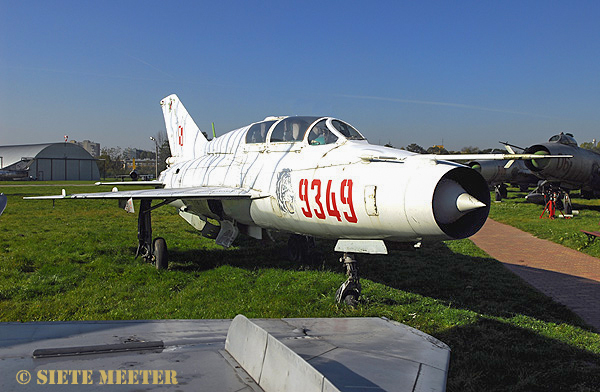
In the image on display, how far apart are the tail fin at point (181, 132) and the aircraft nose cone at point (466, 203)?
8.21 meters

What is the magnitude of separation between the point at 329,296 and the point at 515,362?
2.88 metres

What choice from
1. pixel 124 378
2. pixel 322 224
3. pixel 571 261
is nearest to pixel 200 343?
pixel 124 378

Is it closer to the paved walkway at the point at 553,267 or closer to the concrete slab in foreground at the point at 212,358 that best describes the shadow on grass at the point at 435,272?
the paved walkway at the point at 553,267

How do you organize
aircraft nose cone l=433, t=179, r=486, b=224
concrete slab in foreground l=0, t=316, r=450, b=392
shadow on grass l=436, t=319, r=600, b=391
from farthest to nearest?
aircraft nose cone l=433, t=179, r=486, b=224 < shadow on grass l=436, t=319, r=600, b=391 < concrete slab in foreground l=0, t=316, r=450, b=392

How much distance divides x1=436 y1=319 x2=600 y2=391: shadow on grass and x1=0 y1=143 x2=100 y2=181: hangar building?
92.1 metres

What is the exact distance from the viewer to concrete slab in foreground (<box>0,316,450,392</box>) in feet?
6.23

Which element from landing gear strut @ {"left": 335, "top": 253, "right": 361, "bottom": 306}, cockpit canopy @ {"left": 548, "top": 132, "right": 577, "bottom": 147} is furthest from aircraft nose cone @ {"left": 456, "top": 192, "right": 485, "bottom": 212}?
cockpit canopy @ {"left": 548, "top": 132, "right": 577, "bottom": 147}

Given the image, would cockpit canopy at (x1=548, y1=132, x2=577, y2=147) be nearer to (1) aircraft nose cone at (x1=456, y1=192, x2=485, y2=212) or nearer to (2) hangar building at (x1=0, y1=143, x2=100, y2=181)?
(1) aircraft nose cone at (x1=456, y1=192, x2=485, y2=212)

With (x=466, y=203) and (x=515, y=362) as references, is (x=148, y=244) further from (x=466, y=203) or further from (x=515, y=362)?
(x=515, y=362)

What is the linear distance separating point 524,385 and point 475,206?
1685mm

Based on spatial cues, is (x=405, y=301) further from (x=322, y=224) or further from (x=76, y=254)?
(x=76, y=254)

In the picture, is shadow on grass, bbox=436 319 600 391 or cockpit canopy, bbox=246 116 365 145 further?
cockpit canopy, bbox=246 116 365 145

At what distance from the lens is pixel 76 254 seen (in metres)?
10.4

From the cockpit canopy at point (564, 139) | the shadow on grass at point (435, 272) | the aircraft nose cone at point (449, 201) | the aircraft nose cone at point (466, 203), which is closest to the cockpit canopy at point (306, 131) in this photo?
the aircraft nose cone at point (449, 201)
